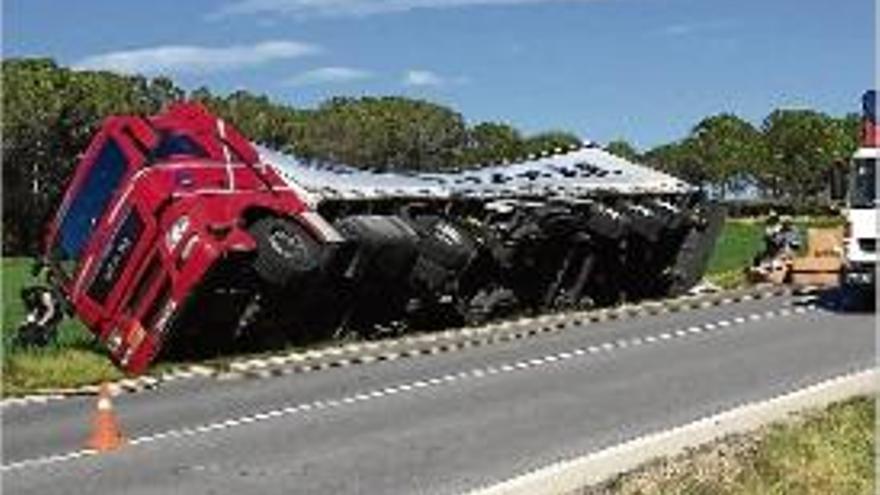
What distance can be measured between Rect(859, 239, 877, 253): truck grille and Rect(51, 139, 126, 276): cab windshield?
11.3 meters

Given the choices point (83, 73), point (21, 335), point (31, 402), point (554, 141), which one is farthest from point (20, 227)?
point (554, 141)

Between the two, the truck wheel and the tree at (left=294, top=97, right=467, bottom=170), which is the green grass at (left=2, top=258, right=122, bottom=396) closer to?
the truck wheel

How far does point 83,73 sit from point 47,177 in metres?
41.6

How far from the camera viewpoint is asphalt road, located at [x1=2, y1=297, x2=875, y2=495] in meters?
12.2

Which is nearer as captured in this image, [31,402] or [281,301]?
[31,402]

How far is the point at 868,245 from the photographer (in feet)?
86.3

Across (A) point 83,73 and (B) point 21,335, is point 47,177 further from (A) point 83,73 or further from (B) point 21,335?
(B) point 21,335

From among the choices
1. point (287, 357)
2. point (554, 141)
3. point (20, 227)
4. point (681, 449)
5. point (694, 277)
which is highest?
point (681, 449)

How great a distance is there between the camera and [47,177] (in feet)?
237

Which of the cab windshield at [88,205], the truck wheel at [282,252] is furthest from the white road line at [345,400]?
the cab windshield at [88,205]

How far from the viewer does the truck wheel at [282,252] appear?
21.8 m

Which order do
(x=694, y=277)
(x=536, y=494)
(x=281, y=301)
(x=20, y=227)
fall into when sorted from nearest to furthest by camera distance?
(x=536, y=494) → (x=281, y=301) → (x=694, y=277) → (x=20, y=227)

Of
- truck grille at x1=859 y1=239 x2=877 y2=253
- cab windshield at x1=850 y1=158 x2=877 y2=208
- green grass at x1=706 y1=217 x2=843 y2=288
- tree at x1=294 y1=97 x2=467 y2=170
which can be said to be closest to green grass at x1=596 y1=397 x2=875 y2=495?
cab windshield at x1=850 y1=158 x2=877 y2=208

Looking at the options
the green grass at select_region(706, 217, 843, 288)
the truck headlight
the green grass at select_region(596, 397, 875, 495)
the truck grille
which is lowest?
the green grass at select_region(706, 217, 843, 288)
